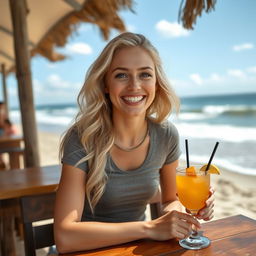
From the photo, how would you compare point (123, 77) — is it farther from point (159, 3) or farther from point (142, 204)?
point (159, 3)

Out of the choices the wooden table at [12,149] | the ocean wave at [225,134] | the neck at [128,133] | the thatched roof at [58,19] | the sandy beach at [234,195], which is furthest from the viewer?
the ocean wave at [225,134]

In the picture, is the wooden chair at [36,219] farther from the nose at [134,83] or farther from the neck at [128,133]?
the nose at [134,83]

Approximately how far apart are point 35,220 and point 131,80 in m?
0.71

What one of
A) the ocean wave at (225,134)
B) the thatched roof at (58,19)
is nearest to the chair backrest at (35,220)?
the thatched roof at (58,19)

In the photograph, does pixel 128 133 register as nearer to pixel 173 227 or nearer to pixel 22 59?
pixel 173 227

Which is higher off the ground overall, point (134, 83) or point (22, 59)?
point (22, 59)

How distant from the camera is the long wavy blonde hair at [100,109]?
1.34m

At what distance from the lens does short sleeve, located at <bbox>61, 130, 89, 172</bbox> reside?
1300mm

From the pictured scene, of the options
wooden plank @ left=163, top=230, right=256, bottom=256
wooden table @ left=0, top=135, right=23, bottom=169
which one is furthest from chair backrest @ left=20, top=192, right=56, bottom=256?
wooden table @ left=0, top=135, right=23, bottom=169

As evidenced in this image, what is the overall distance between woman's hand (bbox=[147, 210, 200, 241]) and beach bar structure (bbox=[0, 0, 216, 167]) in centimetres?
158

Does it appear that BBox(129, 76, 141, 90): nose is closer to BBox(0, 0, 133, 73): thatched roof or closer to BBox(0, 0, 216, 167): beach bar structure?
BBox(0, 0, 216, 167): beach bar structure

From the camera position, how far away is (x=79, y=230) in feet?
3.70

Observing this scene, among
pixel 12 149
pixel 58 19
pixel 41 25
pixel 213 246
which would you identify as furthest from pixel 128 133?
pixel 41 25

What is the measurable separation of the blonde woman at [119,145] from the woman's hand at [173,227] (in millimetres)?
95
